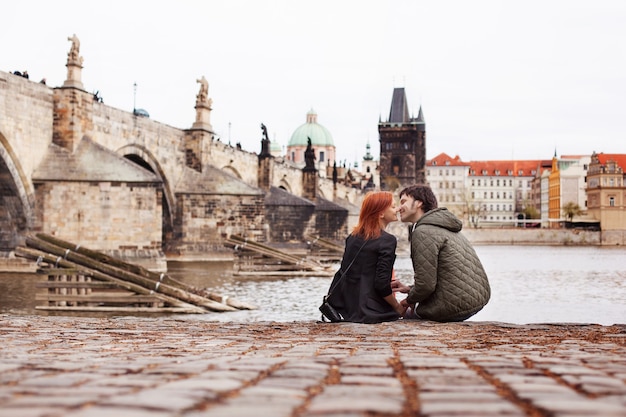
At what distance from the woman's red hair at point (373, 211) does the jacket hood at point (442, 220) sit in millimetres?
333

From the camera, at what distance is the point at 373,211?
6934mm

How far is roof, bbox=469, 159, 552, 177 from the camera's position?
135m

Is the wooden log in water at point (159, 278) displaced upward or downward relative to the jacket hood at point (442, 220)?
downward

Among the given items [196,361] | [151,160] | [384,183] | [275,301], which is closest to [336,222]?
[151,160]

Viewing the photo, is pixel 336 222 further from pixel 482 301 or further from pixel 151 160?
pixel 482 301

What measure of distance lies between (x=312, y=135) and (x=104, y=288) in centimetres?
13055

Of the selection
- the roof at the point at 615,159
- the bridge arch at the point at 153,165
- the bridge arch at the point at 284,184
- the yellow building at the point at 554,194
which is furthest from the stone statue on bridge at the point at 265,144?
the yellow building at the point at 554,194

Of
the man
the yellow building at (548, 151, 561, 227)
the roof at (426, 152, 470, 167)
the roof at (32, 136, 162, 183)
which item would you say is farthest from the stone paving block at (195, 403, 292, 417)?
the roof at (426, 152, 470, 167)

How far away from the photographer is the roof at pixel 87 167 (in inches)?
952

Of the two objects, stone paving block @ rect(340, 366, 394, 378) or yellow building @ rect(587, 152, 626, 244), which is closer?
stone paving block @ rect(340, 366, 394, 378)

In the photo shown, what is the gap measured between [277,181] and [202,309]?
120 feet

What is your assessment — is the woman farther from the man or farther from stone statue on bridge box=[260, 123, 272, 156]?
stone statue on bridge box=[260, 123, 272, 156]

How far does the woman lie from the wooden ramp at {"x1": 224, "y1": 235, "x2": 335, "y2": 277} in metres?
17.4

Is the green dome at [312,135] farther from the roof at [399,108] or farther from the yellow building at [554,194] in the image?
the yellow building at [554,194]
